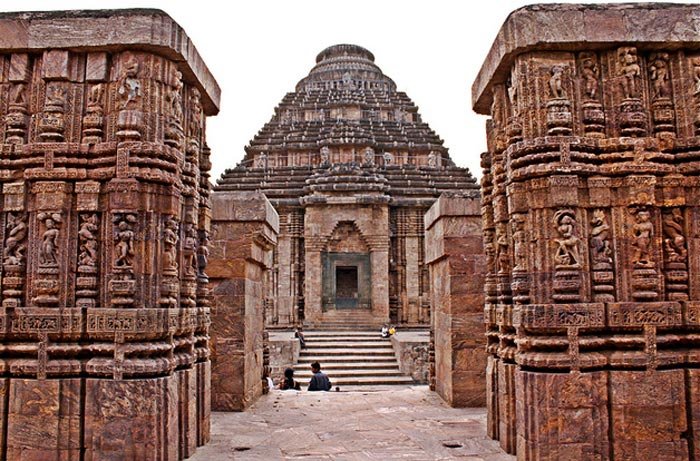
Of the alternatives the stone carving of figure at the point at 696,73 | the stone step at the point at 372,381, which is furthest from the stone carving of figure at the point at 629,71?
the stone step at the point at 372,381

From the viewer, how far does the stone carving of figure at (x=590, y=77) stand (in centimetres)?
682

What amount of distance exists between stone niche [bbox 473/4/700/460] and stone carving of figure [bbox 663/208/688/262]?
0.01 m

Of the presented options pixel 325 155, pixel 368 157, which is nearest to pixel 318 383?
pixel 325 155

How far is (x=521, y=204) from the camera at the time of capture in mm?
6801

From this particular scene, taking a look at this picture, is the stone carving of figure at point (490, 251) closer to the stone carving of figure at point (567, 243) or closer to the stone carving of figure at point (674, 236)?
the stone carving of figure at point (567, 243)

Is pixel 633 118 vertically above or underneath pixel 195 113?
underneath

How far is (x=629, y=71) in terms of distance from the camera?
6754mm

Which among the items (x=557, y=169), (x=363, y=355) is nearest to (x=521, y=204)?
(x=557, y=169)

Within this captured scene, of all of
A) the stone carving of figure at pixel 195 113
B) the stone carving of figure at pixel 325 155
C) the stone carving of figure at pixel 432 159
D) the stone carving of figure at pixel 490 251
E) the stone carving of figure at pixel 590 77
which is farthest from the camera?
the stone carving of figure at pixel 432 159

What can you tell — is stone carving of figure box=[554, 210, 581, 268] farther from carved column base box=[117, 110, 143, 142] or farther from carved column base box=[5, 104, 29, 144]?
carved column base box=[5, 104, 29, 144]

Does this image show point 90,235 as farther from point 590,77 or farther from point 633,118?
point 633,118

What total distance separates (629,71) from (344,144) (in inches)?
940

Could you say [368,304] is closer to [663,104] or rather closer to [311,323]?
[311,323]

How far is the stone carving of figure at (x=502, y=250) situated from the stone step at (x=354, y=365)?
38.7 feet
